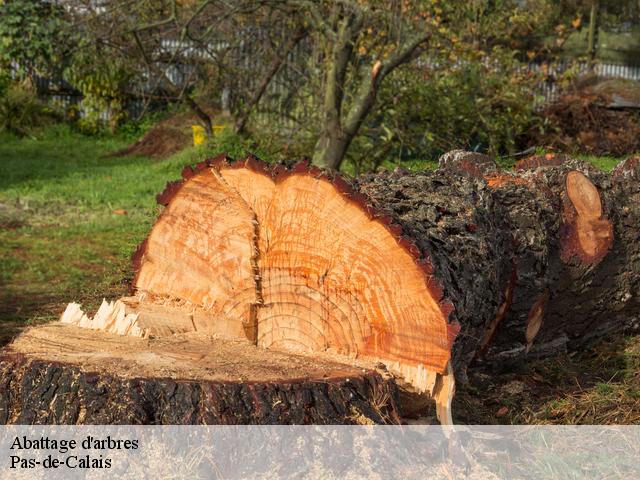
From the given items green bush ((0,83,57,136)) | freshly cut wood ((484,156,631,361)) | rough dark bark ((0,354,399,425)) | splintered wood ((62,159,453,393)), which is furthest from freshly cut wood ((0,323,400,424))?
Result: green bush ((0,83,57,136))

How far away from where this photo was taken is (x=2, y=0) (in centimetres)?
1030

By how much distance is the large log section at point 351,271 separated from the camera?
291cm

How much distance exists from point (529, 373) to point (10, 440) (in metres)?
2.37

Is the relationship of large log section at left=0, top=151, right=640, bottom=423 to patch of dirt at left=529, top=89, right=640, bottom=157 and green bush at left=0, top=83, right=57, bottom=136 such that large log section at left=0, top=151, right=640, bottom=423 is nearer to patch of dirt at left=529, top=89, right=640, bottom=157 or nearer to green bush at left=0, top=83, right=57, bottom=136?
patch of dirt at left=529, top=89, right=640, bottom=157

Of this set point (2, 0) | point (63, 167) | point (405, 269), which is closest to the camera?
point (405, 269)

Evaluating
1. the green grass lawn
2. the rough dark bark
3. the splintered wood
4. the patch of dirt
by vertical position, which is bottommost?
the green grass lawn

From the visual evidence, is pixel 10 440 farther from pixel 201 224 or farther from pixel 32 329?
pixel 201 224

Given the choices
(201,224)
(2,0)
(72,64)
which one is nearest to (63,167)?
(2,0)

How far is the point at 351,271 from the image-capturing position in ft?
9.87

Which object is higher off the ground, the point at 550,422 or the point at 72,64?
the point at 72,64

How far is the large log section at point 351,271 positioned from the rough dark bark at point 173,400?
15 millimetres

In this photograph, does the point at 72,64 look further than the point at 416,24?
Yes

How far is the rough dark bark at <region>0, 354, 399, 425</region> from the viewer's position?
2.60 metres

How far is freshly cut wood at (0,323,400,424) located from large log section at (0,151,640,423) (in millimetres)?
16
